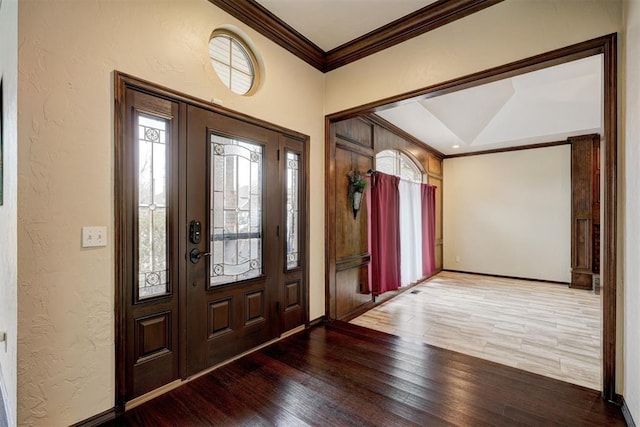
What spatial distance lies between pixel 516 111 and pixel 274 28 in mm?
4031

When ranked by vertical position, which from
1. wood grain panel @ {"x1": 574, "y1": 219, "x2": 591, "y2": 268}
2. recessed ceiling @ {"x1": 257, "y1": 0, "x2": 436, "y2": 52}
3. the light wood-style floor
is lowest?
the light wood-style floor

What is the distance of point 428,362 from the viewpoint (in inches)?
101

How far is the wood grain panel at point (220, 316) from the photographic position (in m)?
2.38

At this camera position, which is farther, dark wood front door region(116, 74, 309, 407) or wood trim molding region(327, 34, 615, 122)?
wood trim molding region(327, 34, 615, 122)

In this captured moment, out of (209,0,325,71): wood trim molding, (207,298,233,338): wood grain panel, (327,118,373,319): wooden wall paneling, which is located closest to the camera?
(207,298,233,338): wood grain panel

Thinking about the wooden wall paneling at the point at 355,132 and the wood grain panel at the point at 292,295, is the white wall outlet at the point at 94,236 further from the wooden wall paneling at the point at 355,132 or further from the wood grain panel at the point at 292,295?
the wooden wall paneling at the point at 355,132

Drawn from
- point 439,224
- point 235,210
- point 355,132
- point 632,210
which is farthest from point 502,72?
point 439,224

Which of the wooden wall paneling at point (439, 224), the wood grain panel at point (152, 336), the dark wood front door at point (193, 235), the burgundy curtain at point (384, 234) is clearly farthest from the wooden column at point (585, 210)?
the wood grain panel at point (152, 336)

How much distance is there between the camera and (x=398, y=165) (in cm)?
535

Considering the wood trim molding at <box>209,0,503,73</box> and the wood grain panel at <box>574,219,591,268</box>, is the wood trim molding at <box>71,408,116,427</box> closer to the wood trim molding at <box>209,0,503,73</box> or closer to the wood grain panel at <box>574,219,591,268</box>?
the wood trim molding at <box>209,0,503,73</box>

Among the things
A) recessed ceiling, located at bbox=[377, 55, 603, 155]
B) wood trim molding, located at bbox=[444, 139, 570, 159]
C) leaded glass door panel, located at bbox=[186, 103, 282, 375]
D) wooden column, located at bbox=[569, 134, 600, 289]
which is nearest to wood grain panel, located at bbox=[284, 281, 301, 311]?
leaded glass door panel, located at bbox=[186, 103, 282, 375]

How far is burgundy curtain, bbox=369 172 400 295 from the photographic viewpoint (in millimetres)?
4199

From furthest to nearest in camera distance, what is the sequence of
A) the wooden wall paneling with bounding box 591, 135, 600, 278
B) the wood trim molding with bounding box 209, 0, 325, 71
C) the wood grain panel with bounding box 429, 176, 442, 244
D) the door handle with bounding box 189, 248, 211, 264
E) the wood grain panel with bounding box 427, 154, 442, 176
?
the wood grain panel with bounding box 429, 176, 442, 244, the wood grain panel with bounding box 427, 154, 442, 176, the wooden wall paneling with bounding box 591, 135, 600, 278, the wood trim molding with bounding box 209, 0, 325, 71, the door handle with bounding box 189, 248, 211, 264

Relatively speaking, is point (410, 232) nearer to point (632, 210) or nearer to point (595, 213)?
point (595, 213)
